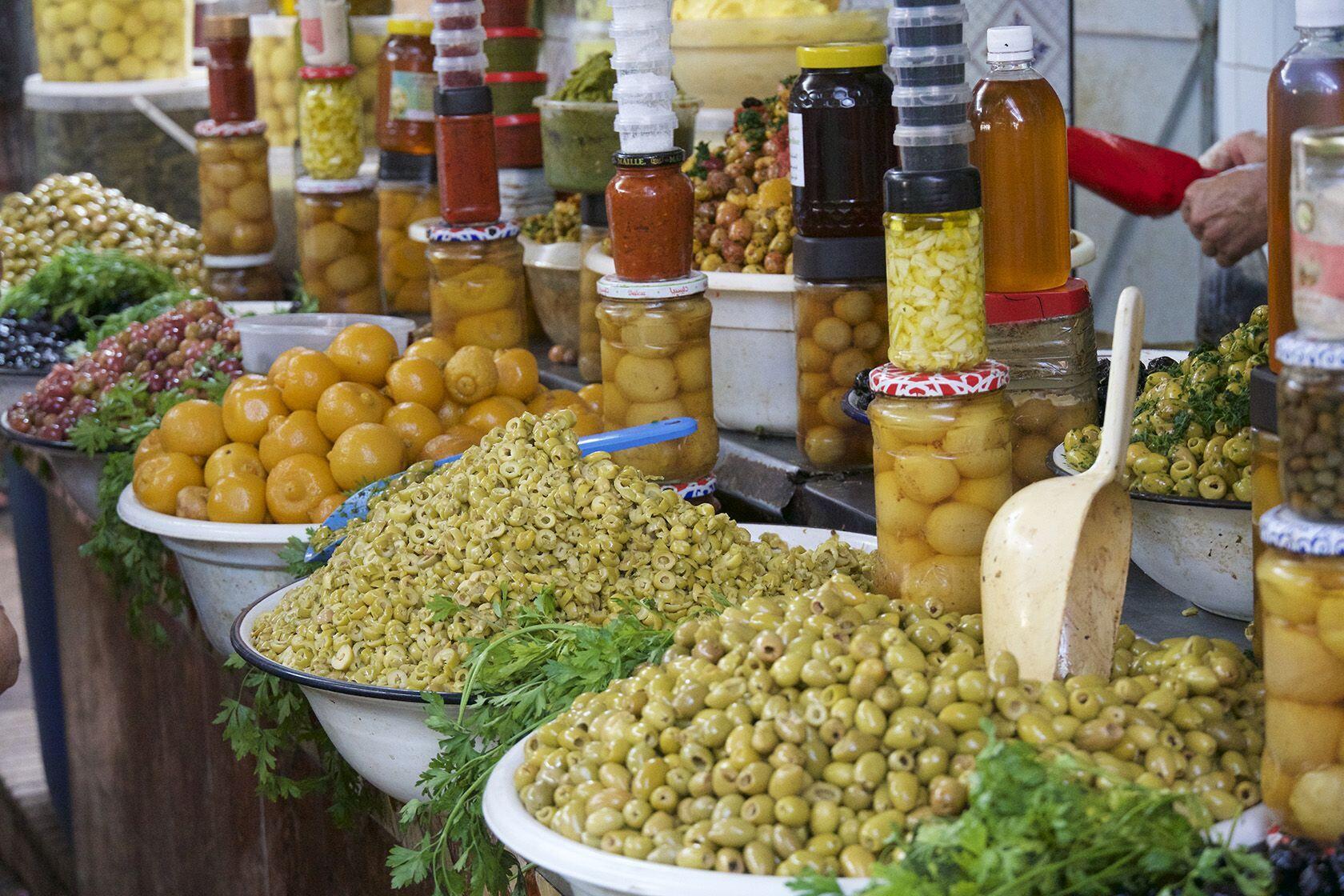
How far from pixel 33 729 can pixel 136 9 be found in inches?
85.7

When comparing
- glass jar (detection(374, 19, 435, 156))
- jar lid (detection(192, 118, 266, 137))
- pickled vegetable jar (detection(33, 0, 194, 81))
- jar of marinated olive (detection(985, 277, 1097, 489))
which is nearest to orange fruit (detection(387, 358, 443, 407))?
jar of marinated olive (detection(985, 277, 1097, 489))

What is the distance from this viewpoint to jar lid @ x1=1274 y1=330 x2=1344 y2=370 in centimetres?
94

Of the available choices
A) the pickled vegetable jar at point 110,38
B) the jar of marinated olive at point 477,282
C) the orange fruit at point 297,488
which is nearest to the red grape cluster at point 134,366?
the jar of marinated olive at point 477,282

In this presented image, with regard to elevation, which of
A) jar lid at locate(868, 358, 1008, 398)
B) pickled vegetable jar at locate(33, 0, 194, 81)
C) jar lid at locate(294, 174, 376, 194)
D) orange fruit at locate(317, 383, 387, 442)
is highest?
pickled vegetable jar at locate(33, 0, 194, 81)

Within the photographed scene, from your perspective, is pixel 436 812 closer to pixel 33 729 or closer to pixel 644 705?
pixel 644 705

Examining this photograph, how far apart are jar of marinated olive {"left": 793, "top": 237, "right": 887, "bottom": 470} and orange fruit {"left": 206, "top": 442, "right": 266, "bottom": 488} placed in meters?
0.70

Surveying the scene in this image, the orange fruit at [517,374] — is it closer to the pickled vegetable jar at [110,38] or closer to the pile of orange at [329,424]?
the pile of orange at [329,424]

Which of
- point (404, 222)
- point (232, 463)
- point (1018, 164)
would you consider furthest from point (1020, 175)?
point (404, 222)

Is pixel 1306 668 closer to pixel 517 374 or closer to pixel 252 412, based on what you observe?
pixel 517 374

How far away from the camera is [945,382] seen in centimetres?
133

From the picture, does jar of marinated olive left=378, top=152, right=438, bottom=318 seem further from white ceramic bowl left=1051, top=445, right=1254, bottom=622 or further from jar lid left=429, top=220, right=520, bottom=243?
white ceramic bowl left=1051, top=445, right=1254, bottom=622

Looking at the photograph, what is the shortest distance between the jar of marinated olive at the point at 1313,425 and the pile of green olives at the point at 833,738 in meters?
0.20

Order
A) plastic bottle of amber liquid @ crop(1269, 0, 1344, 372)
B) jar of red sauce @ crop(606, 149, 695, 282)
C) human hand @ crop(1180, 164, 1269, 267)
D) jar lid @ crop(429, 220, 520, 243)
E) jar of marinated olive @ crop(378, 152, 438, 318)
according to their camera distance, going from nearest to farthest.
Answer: plastic bottle of amber liquid @ crop(1269, 0, 1344, 372) < jar of red sauce @ crop(606, 149, 695, 282) < jar lid @ crop(429, 220, 520, 243) < human hand @ crop(1180, 164, 1269, 267) < jar of marinated olive @ crop(378, 152, 438, 318)

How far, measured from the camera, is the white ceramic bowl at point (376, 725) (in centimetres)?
141
